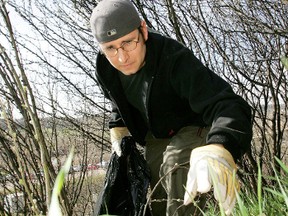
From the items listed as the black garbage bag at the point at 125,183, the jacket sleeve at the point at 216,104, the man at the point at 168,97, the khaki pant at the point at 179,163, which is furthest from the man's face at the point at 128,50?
the black garbage bag at the point at 125,183

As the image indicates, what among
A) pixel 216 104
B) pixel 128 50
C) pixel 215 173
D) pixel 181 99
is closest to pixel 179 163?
pixel 181 99

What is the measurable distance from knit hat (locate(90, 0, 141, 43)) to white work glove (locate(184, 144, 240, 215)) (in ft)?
2.79

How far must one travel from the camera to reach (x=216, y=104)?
5.05ft

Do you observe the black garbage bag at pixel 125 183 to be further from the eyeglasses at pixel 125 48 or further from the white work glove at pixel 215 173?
the white work glove at pixel 215 173

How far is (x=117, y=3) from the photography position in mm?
1973

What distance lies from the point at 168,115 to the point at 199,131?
203mm

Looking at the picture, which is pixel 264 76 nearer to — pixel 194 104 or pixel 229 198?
pixel 194 104

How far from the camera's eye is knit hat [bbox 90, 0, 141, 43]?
6.16 feet

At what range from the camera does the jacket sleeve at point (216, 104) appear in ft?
4.58

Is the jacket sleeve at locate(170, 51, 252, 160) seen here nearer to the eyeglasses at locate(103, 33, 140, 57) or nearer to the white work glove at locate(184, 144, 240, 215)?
the white work glove at locate(184, 144, 240, 215)

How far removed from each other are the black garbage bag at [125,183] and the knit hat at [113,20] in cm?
92

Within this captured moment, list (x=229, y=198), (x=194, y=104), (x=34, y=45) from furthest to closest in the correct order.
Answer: (x=34, y=45) < (x=194, y=104) < (x=229, y=198)

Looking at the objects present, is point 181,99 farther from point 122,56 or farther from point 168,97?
point 122,56

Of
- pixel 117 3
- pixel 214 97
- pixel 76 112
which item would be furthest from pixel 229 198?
pixel 76 112
